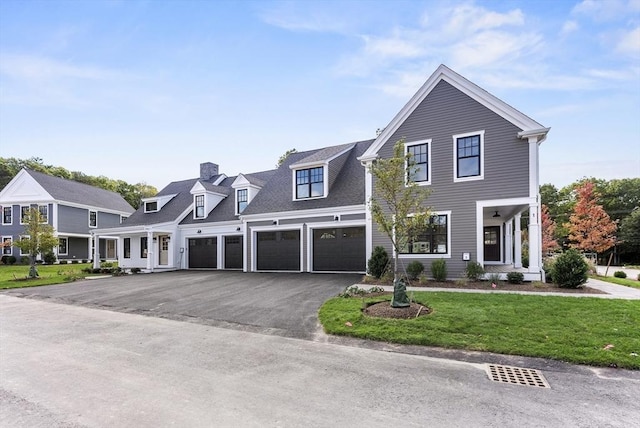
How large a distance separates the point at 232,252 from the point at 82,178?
4309cm

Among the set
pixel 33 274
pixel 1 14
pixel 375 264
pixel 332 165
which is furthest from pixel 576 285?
pixel 33 274

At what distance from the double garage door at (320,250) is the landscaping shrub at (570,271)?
7674 millimetres

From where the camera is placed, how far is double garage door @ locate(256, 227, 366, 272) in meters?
16.1

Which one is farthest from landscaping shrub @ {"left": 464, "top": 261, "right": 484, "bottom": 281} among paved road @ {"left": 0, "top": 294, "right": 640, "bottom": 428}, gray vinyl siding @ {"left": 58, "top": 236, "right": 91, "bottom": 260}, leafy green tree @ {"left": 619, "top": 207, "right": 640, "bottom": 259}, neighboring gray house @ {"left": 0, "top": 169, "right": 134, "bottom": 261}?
leafy green tree @ {"left": 619, "top": 207, "right": 640, "bottom": 259}

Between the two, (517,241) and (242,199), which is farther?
(242,199)

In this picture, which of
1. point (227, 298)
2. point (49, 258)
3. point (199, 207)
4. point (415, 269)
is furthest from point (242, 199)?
point (49, 258)

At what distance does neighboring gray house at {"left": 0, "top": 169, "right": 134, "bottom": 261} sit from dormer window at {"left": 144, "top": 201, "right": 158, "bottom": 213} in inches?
237

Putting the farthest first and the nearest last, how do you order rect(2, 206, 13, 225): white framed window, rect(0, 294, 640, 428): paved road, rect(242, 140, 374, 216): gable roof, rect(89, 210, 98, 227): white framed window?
rect(89, 210, 98, 227): white framed window
rect(2, 206, 13, 225): white framed window
rect(242, 140, 374, 216): gable roof
rect(0, 294, 640, 428): paved road

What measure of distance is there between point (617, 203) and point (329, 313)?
199 feet

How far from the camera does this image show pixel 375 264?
44.8ft

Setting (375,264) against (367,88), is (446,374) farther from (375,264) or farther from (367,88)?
(367,88)

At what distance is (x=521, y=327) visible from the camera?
→ 657 centimetres

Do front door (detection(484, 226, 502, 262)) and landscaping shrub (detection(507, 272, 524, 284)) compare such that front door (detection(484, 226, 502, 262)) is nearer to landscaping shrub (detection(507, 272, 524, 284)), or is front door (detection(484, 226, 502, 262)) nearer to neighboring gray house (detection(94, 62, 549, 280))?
neighboring gray house (detection(94, 62, 549, 280))

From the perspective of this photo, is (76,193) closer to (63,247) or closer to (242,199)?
(63,247)
